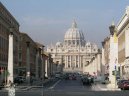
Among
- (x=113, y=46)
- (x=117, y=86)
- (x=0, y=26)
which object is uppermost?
(x=0, y=26)

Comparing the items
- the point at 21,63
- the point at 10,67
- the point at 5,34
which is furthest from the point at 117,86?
the point at 21,63

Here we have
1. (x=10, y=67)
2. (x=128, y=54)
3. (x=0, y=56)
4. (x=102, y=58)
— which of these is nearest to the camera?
(x=10, y=67)

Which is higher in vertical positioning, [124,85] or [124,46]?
[124,46]

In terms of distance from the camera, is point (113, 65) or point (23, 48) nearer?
point (113, 65)

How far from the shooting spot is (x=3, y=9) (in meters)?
116

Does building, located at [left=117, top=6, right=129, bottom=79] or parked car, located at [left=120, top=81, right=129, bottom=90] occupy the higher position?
building, located at [left=117, top=6, right=129, bottom=79]

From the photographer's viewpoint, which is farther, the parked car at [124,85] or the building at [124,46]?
the building at [124,46]

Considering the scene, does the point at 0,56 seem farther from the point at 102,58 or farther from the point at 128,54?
the point at 102,58

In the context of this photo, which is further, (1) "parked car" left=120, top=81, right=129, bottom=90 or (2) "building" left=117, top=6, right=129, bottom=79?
(2) "building" left=117, top=6, right=129, bottom=79

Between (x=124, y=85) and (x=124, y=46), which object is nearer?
(x=124, y=85)

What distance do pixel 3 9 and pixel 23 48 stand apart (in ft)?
132

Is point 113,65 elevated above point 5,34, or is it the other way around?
point 5,34

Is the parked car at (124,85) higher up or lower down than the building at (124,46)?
lower down

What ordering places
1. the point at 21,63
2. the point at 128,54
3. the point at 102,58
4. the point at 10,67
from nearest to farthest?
the point at 10,67, the point at 128,54, the point at 21,63, the point at 102,58
